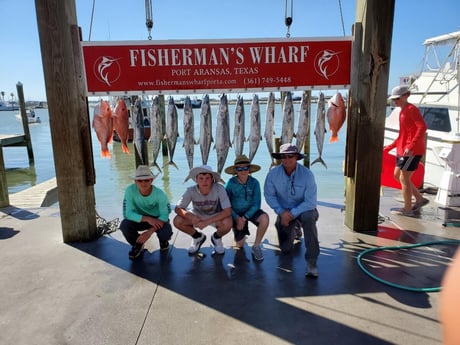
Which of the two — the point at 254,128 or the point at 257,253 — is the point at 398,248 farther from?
the point at 254,128

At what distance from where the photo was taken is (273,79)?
12.9 ft

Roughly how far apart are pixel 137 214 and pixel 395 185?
16.0 feet

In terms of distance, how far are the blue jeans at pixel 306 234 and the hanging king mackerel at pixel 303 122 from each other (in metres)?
1.09

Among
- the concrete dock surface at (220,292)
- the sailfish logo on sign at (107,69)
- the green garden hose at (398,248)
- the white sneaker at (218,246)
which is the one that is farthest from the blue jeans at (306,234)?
the sailfish logo on sign at (107,69)

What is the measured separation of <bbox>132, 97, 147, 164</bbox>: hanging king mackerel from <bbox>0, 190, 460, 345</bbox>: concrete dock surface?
1047mm

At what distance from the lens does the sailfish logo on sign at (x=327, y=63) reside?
3902mm

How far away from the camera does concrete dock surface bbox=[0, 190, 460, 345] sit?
7.70 feet

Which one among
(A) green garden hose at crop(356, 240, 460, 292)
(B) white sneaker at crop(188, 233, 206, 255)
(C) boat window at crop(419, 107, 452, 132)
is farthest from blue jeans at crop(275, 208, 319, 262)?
(C) boat window at crop(419, 107, 452, 132)

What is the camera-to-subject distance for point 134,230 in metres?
3.53

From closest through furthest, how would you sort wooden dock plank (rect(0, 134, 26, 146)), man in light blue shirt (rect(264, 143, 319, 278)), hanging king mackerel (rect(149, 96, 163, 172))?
man in light blue shirt (rect(264, 143, 319, 278))
hanging king mackerel (rect(149, 96, 163, 172))
wooden dock plank (rect(0, 134, 26, 146))

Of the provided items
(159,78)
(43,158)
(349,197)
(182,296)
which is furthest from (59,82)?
(43,158)

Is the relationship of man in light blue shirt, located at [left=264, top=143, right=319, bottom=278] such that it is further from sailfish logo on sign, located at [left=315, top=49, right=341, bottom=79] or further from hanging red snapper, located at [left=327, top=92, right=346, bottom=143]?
sailfish logo on sign, located at [left=315, top=49, right=341, bottom=79]

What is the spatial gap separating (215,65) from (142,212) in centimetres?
180

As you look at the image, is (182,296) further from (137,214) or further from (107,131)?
(107,131)
